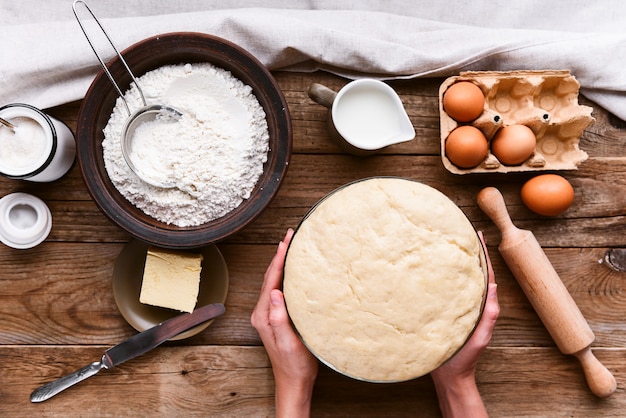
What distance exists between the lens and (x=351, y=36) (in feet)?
4.47

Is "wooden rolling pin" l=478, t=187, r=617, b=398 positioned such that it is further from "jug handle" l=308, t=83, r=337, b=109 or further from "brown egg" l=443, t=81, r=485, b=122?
"jug handle" l=308, t=83, r=337, b=109

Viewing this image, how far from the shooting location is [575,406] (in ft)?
4.69

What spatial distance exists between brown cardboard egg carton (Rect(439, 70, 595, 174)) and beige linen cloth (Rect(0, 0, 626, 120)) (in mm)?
62

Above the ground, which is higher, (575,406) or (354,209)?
(354,209)

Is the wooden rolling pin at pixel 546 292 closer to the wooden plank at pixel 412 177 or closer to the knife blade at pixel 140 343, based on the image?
the wooden plank at pixel 412 177

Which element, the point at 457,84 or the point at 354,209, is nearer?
the point at 354,209

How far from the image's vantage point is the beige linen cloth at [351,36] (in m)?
1.35

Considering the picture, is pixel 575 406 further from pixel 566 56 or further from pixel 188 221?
pixel 188 221

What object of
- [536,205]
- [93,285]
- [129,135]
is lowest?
[93,285]

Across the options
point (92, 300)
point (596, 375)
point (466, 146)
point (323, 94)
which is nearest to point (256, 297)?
point (92, 300)

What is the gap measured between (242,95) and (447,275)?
623 millimetres

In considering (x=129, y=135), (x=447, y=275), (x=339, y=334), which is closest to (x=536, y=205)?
(x=447, y=275)

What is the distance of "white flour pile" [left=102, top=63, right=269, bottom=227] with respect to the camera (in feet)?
4.01


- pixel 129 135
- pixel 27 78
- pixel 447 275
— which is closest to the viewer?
pixel 447 275
